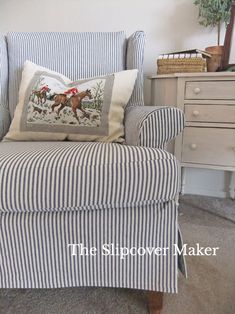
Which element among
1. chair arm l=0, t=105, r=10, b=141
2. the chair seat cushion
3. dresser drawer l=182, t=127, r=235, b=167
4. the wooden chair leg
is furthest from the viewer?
dresser drawer l=182, t=127, r=235, b=167

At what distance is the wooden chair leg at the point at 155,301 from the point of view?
75cm

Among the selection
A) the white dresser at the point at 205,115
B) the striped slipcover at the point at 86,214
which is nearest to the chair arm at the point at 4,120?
the striped slipcover at the point at 86,214

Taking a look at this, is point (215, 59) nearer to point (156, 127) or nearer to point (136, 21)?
point (136, 21)

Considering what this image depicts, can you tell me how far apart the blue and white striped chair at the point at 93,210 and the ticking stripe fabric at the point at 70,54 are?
0.48 meters

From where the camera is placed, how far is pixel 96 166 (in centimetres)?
63

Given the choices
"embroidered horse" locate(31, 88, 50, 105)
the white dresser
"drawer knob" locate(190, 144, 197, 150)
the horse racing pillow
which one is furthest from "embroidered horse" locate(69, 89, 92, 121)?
"drawer knob" locate(190, 144, 197, 150)

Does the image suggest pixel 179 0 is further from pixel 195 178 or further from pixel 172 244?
pixel 172 244

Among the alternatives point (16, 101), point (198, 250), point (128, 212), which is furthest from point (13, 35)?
point (198, 250)

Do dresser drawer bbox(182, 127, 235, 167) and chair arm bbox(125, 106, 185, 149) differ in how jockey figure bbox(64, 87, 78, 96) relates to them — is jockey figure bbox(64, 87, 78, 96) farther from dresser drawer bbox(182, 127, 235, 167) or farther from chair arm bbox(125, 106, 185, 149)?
dresser drawer bbox(182, 127, 235, 167)

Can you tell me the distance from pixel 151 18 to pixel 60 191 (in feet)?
4.23

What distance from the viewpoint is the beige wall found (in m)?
1.47

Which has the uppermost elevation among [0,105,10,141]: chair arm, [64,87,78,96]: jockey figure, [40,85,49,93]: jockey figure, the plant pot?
the plant pot

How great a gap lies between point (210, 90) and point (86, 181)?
856mm

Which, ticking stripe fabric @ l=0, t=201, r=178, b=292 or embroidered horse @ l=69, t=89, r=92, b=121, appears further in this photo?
embroidered horse @ l=69, t=89, r=92, b=121
